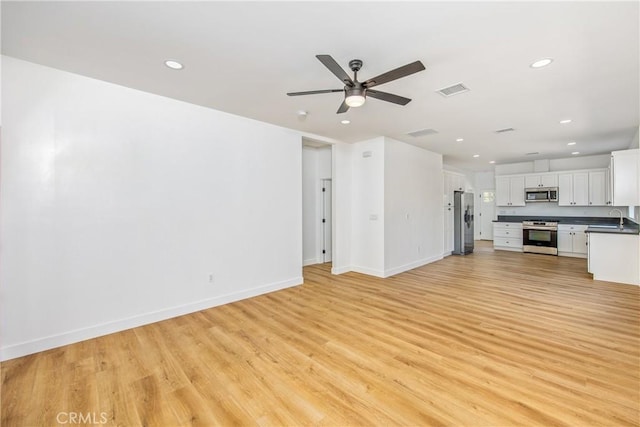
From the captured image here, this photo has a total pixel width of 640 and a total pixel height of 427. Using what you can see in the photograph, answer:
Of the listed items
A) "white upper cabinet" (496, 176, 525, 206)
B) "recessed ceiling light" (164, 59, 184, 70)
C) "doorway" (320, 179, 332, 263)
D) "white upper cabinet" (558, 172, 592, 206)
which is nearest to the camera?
"recessed ceiling light" (164, 59, 184, 70)

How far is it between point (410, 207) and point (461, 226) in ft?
9.07

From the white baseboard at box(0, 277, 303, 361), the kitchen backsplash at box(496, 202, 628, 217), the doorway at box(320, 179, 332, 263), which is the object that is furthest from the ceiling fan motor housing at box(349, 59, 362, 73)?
the kitchen backsplash at box(496, 202, 628, 217)

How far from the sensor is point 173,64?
2762mm

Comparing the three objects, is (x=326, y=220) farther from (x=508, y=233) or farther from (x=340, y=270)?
(x=508, y=233)

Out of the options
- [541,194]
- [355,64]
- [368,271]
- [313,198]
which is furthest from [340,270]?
[541,194]

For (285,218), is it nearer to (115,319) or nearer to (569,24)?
(115,319)

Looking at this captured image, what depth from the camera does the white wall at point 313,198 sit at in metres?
6.76

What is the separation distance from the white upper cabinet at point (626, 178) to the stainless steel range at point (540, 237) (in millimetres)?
2741

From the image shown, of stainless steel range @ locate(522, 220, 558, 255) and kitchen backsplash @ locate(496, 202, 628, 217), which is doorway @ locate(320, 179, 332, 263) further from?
kitchen backsplash @ locate(496, 202, 628, 217)

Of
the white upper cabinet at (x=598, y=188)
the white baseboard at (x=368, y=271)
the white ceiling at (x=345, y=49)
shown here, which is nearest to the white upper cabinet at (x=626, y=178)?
the white ceiling at (x=345, y=49)

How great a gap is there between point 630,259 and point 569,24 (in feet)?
17.0

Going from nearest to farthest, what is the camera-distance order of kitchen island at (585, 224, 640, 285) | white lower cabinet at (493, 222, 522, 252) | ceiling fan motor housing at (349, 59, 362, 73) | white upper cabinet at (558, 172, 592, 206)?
ceiling fan motor housing at (349, 59, 362, 73) < kitchen island at (585, 224, 640, 285) < white upper cabinet at (558, 172, 592, 206) < white lower cabinet at (493, 222, 522, 252)

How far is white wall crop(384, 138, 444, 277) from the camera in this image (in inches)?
224

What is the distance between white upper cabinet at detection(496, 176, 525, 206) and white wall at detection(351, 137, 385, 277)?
5854 millimetres
